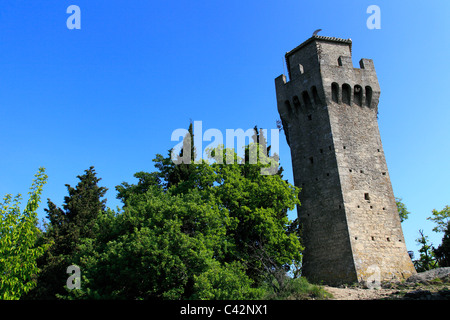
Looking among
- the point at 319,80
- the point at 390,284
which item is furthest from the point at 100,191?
the point at 390,284

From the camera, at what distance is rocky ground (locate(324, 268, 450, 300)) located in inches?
554

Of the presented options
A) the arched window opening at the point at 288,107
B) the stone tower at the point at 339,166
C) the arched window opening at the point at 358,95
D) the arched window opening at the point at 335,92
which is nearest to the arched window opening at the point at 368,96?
the stone tower at the point at 339,166

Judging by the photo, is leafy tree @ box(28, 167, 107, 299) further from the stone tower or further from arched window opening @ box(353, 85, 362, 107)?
arched window opening @ box(353, 85, 362, 107)

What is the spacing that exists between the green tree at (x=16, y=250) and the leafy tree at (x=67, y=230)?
19.4 feet

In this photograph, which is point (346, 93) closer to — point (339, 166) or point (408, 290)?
point (339, 166)

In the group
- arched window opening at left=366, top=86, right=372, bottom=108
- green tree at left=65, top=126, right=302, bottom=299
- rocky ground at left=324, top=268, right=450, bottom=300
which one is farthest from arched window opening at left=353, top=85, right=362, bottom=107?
rocky ground at left=324, top=268, right=450, bottom=300

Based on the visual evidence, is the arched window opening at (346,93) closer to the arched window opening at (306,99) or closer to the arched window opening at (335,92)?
the arched window opening at (335,92)

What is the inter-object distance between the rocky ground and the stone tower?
2.90 ft

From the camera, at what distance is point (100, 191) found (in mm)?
24078

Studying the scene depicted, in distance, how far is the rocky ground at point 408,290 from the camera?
14.1 m

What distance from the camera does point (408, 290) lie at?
15.6 metres
